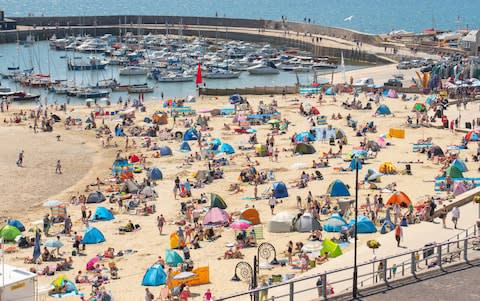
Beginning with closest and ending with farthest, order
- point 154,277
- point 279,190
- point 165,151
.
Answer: point 154,277, point 279,190, point 165,151

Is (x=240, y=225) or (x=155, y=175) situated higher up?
(x=240, y=225)

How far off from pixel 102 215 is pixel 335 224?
877cm

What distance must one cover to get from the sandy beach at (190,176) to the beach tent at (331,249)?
0.28m

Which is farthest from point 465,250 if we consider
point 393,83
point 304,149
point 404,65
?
point 404,65

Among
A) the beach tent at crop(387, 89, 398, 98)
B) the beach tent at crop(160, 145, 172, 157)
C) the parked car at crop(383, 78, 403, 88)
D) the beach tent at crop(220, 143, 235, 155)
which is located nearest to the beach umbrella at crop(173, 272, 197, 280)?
the beach tent at crop(220, 143, 235, 155)

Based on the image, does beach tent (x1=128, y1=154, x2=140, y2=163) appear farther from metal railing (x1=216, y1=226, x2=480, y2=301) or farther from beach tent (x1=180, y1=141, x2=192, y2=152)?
metal railing (x1=216, y1=226, x2=480, y2=301)

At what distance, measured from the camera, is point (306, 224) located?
3059 cm

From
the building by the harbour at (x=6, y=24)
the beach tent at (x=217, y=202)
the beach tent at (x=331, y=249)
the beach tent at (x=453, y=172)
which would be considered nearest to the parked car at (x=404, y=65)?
the beach tent at (x=453, y=172)

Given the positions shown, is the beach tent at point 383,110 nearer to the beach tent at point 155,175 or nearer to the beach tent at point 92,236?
the beach tent at point 155,175

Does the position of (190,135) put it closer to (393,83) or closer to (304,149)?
(304,149)

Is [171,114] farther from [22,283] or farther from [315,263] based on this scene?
[22,283]

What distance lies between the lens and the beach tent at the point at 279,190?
118 feet

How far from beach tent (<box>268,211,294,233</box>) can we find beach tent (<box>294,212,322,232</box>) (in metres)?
0.26

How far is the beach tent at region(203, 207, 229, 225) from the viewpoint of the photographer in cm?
3188
